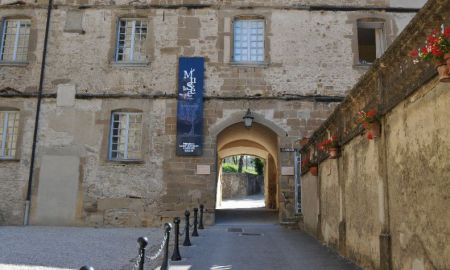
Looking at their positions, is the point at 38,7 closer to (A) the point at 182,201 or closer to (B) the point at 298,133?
(A) the point at 182,201

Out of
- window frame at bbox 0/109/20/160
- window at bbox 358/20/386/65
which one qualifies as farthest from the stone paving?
window at bbox 358/20/386/65

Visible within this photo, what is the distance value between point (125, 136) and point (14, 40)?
5.12 m

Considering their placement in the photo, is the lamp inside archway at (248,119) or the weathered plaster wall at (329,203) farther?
the lamp inside archway at (248,119)

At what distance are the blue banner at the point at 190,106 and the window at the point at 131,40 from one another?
1547 mm

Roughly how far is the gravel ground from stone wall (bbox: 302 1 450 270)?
11.3 feet

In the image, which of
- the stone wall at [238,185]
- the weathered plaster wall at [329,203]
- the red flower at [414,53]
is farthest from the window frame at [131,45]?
the stone wall at [238,185]

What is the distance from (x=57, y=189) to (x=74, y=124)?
2052 millimetres

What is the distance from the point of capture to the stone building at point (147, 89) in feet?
41.3

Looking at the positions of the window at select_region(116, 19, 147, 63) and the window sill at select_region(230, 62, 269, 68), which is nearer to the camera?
the window sill at select_region(230, 62, 269, 68)

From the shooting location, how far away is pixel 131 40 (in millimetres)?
13711

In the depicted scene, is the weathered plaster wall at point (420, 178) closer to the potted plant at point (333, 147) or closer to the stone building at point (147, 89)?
the potted plant at point (333, 147)

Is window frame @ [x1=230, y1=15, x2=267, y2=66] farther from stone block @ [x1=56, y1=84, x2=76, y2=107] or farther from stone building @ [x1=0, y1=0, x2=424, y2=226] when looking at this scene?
stone block @ [x1=56, y1=84, x2=76, y2=107]

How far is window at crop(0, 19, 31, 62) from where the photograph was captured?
1384cm

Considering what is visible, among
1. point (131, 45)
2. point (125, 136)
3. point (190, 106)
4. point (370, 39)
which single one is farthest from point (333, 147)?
point (370, 39)
